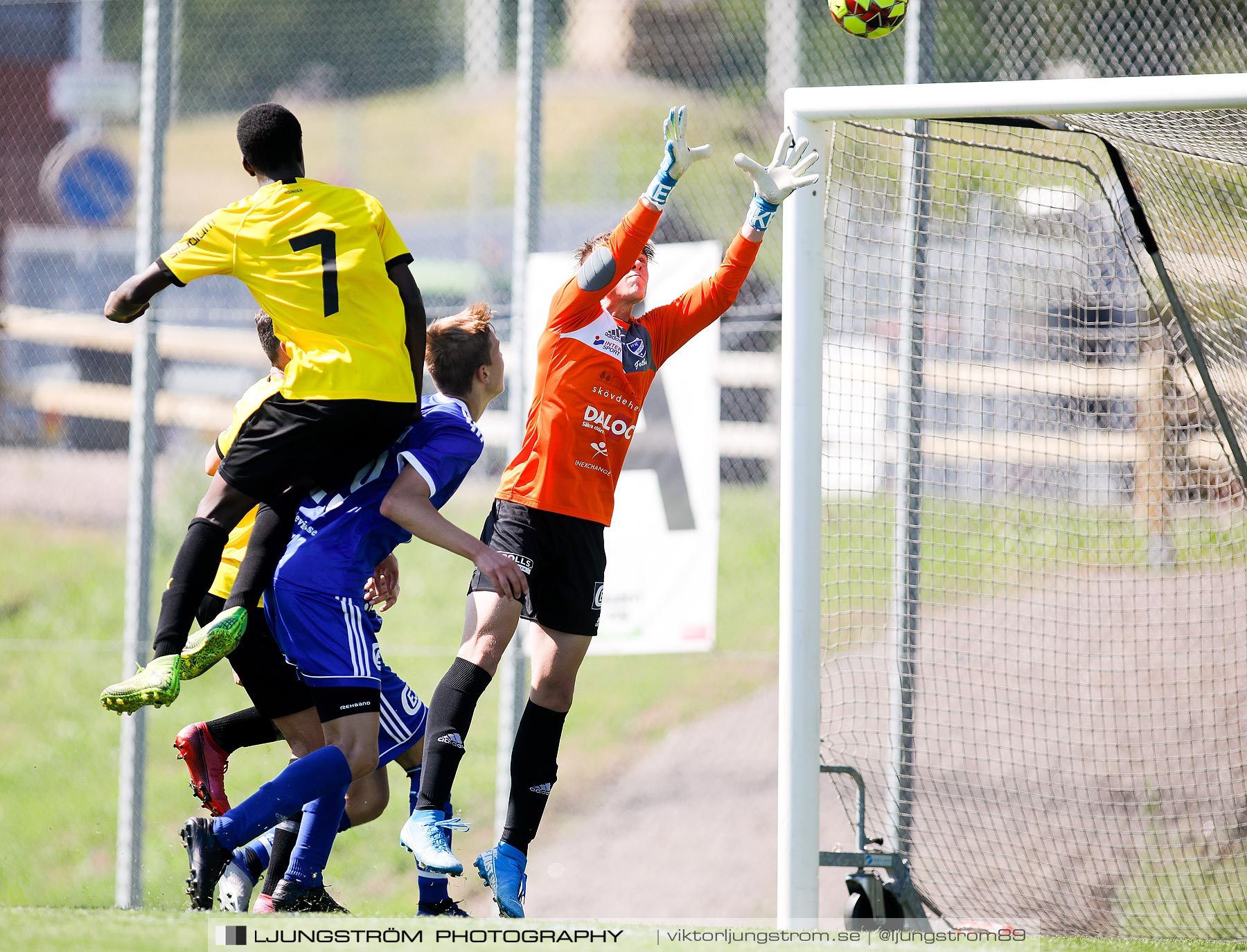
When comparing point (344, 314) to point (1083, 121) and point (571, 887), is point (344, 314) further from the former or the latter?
point (571, 887)

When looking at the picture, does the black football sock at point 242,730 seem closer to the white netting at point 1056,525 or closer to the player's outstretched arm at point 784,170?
the white netting at point 1056,525

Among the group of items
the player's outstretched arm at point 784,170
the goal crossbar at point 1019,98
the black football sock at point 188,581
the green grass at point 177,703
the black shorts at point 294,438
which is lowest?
the green grass at point 177,703

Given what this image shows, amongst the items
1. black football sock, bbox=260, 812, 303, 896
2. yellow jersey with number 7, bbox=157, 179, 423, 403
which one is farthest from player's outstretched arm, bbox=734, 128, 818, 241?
black football sock, bbox=260, 812, 303, 896

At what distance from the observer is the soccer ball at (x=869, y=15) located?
4.61 m

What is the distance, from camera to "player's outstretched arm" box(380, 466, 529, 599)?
13.1ft

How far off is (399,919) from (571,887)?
15.9 ft

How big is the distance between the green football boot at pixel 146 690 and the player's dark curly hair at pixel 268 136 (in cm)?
158

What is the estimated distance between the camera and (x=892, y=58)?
24.5 ft

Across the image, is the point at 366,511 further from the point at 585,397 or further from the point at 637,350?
A: the point at 637,350

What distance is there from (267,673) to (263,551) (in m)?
0.45

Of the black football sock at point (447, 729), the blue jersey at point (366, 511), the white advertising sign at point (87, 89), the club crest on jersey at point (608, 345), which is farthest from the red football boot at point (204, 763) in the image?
the white advertising sign at point (87, 89)

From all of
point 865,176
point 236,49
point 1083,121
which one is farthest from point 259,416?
point 236,49

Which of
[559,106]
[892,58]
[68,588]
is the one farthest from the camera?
[559,106]

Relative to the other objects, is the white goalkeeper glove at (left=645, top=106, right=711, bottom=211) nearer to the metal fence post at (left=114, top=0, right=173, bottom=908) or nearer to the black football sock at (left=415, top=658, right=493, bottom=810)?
the black football sock at (left=415, top=658, right=493, bottom=810)
